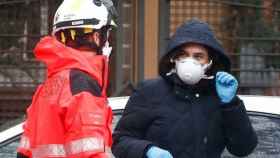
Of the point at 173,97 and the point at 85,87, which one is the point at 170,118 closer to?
the point at 173,97

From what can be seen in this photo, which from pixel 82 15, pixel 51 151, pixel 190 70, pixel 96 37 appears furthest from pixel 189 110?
pixel 51 151

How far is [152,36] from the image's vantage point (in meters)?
9.56

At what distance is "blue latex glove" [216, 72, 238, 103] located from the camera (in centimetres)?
394

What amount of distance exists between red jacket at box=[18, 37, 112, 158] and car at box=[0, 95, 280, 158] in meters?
1.21

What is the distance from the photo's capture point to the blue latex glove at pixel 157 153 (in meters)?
3.84

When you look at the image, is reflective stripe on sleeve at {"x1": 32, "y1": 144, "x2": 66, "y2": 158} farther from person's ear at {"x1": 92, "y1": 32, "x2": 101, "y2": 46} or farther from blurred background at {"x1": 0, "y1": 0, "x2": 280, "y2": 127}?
blurred background at {"x1": 0, "y1": 0, "x2": 280, "y2": 127}

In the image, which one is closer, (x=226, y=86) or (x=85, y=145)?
(x=85, y=145)

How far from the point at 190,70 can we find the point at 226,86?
17 cm

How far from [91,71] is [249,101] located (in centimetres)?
162

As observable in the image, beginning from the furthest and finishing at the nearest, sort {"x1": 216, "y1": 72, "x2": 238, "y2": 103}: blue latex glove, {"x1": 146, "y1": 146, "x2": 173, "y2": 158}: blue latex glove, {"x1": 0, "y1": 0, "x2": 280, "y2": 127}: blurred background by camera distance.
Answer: {"x1": 0, "y1": 0, "x2": 280, "y2": 127}: blurred background → {"x1": 216, "y1": 72, "x2": 238, "y2": 103}: blue latex glove → {"x1": 146, "y1": 146, "x2": 173, "y2": 158}: blue latex glove

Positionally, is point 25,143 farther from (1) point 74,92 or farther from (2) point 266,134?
(2) point 266,134

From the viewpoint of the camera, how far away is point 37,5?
9688mm

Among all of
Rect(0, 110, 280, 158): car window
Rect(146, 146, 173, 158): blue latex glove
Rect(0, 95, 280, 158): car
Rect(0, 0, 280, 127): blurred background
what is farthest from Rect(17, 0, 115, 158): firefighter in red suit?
Rect(0, 0, 280, 127): blurred background

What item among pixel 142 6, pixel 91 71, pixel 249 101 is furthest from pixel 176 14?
pixel 91 71
